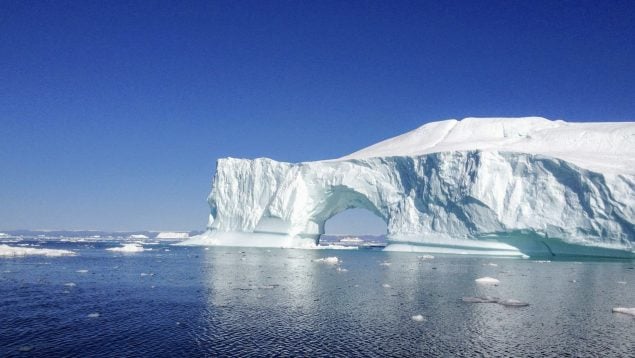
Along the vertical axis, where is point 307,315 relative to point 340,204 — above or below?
below

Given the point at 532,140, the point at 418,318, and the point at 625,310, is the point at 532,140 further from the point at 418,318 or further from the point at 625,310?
the point at 418,318

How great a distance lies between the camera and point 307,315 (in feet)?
50.0

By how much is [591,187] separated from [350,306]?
22899 mm

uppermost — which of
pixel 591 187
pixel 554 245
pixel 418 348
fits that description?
pixel 591 187

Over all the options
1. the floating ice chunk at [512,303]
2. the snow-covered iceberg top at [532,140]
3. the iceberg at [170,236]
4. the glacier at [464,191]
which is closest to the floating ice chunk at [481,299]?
the floating ice chunk at [512,303]

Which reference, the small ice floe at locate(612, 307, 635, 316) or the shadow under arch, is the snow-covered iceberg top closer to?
the shadow under arch

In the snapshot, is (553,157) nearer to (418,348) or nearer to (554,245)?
(554,245)

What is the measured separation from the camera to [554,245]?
35344 millimetres

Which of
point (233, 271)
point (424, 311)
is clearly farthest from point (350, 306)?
point (233, 271)

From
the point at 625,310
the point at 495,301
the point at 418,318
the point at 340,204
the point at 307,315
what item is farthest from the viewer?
the point at 340,204

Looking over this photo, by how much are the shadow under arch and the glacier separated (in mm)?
148

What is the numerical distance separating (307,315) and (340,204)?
35.2 m

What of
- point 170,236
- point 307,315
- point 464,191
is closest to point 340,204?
point 464,191

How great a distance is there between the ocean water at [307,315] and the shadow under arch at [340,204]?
2029cm
